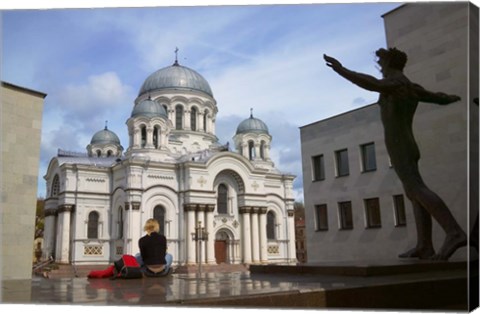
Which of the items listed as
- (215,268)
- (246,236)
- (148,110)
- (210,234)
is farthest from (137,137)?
(215,268)

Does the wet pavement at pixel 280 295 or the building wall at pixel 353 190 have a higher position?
the building wall at pixel 353 190

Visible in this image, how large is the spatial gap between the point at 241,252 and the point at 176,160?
6.36m

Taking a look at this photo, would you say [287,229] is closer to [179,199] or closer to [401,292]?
[179,199]

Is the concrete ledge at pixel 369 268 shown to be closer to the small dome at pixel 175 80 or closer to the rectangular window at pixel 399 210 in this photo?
the rectangular window at pixel 399 210

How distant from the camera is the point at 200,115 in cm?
3222

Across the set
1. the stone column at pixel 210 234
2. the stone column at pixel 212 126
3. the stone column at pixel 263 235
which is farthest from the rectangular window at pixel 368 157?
the stone column at pixel 212 126

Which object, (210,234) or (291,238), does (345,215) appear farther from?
(291,238)

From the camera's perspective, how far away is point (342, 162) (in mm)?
13305

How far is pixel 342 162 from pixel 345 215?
4.71 feet

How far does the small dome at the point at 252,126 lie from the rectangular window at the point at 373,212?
21728mm

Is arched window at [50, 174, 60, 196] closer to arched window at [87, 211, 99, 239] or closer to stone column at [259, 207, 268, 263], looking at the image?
arched window at [87, 211, 99, 239]

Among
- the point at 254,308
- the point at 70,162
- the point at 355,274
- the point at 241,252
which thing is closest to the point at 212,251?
the point at 241,252

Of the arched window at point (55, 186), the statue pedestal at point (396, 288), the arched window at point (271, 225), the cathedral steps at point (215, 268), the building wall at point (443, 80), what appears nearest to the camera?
the statue pedestal at point (396, 288)

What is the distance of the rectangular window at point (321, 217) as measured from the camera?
13523 mm
